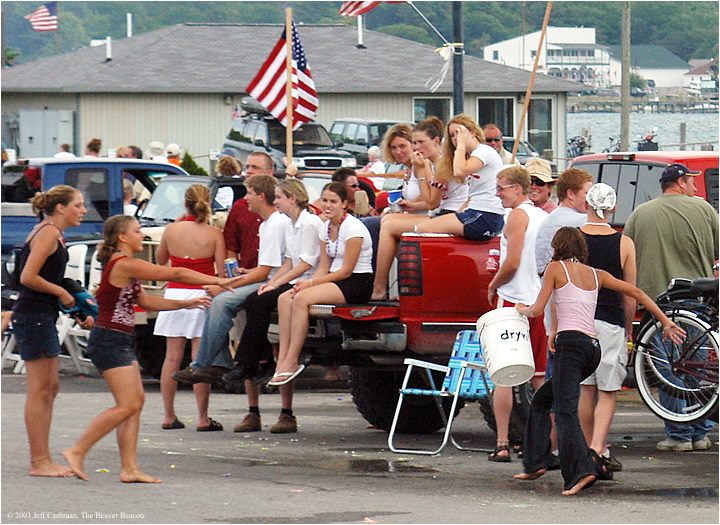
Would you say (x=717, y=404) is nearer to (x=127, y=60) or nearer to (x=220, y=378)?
(x=220, y=378)

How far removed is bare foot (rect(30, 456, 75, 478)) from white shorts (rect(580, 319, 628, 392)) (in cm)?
337

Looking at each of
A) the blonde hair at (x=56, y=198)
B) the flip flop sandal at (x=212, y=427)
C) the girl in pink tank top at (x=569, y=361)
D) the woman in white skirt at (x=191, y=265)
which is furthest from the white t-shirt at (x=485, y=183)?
the blonde hair at (x=56, y=198)

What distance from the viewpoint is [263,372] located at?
10.5 meters

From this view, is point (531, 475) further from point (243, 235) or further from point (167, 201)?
point (167, 201)

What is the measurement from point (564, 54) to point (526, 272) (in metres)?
31.7

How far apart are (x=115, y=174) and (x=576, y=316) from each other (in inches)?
344

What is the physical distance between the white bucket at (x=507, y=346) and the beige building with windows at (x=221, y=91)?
29.8 metres

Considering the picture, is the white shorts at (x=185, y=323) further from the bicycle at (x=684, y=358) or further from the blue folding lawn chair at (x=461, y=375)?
the bicycle at (x=684, y=358)

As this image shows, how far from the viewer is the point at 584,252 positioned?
27.1 ft

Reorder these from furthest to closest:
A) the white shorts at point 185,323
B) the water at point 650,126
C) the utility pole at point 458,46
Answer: the water at point 650,126 → the utility pole at point 458,46 → the white shorts at point 185,323

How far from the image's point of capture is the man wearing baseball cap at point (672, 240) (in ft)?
33.1

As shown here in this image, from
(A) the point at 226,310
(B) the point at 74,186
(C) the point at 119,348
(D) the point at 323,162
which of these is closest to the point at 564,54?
(D) the point at 323,162

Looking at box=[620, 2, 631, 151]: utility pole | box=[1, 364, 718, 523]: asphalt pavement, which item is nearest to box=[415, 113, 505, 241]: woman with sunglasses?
box=[1, 364, 718, 523]: asphalt pavement

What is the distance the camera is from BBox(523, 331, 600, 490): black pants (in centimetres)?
803
